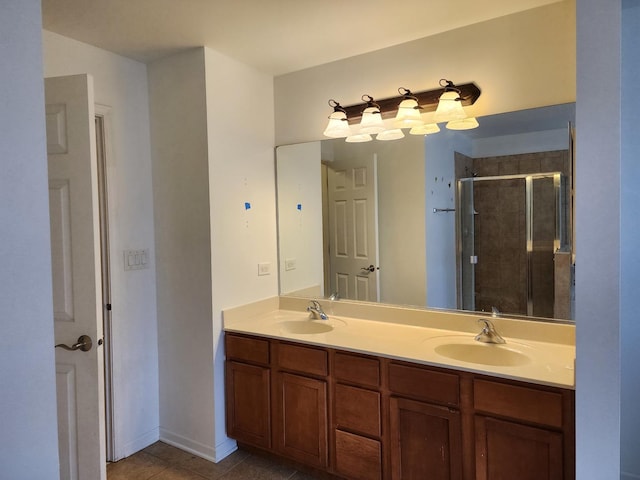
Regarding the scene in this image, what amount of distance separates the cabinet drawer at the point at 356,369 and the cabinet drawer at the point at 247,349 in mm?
483

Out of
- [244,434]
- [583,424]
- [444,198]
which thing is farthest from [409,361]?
[244,434]

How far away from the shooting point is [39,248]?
3.17 ft

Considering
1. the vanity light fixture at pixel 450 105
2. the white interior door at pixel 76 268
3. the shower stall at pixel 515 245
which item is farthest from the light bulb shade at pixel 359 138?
the white interior door at pixel 76 268

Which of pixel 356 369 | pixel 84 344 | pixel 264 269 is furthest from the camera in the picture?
pixel 264 269

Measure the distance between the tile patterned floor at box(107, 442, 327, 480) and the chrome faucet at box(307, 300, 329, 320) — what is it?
2.92 feet

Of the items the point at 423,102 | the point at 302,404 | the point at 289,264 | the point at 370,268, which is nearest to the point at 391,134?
the point at 423,102

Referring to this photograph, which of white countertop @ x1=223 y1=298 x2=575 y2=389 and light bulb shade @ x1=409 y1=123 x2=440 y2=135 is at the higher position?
light bulb shade @ x1=409 y1=123 x2=440 y2=135

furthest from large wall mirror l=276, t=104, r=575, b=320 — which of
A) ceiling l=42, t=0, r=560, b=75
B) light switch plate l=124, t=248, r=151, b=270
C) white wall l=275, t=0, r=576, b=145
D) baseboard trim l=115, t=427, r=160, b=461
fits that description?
baseboard trim l=115, t=427, r=160, b=461

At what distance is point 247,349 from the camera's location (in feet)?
7.99

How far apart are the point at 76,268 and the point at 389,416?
1586 mm

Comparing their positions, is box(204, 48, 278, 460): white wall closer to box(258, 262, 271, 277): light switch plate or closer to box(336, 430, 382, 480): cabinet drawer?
box(258, 262, 271, 277): light switch plate

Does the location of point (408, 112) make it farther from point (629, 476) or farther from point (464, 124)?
point (629, 476)

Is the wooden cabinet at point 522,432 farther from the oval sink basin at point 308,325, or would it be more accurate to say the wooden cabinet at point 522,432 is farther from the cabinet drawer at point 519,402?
the oval sink basin at point 308,325

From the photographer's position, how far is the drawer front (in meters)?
1.98
